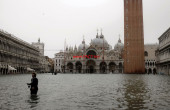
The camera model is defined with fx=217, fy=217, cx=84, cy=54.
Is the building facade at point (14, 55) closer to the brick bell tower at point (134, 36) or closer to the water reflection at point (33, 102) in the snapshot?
the brick bell tower at point (134, 36)

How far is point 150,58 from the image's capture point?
106m

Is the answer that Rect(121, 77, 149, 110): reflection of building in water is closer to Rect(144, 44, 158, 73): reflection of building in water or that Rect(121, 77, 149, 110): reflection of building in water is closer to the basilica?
the basilica

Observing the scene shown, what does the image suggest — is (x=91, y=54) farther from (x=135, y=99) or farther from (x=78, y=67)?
(x=135, y=99)

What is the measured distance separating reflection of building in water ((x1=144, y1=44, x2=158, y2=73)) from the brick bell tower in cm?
3524

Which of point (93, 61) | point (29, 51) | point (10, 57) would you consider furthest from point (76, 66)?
point (10, 57)

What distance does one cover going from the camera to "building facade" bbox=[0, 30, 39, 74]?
52544 millimetres

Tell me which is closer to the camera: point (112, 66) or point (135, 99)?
point (135, 99)

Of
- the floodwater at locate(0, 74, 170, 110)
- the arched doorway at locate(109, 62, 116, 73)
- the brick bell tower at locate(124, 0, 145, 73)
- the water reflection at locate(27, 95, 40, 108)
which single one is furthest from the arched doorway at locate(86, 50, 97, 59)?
Answer: the water reflection at locate(27, 95, 40, 108)

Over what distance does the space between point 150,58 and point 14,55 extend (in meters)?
69.0

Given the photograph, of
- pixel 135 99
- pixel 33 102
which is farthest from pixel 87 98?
pixel 33 102

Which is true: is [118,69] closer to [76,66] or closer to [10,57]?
[76,66]

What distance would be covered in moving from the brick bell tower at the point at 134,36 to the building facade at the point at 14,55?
34.3m

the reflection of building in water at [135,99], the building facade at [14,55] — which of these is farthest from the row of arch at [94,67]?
the reflection of building in water at [135,99]

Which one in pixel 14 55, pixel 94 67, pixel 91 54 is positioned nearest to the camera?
pixel 14 55
